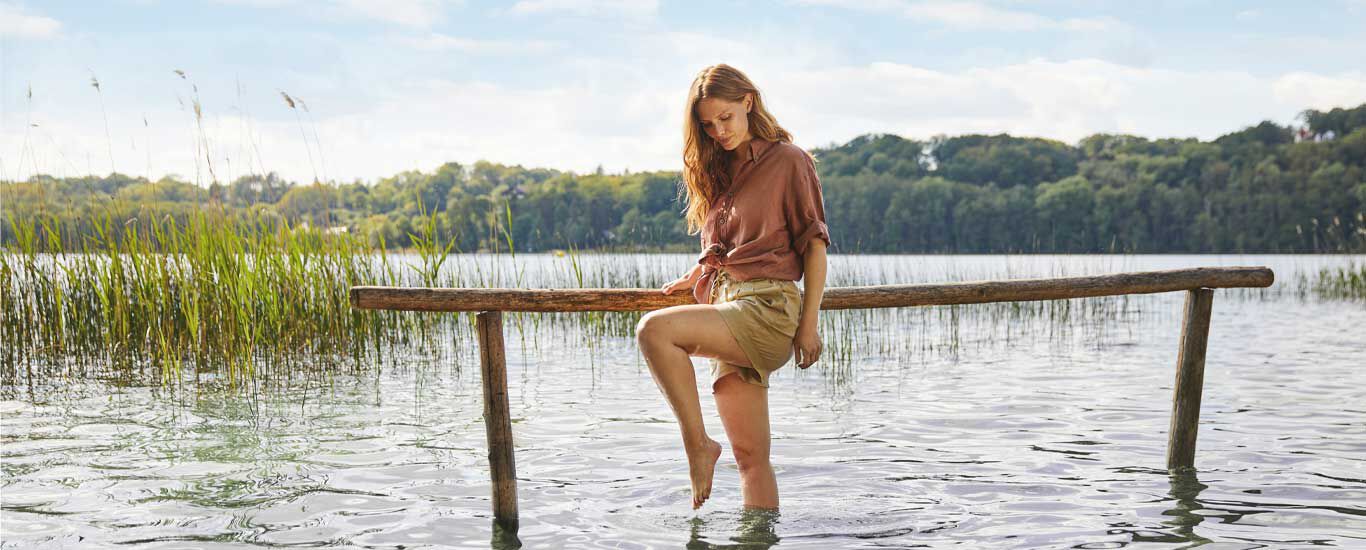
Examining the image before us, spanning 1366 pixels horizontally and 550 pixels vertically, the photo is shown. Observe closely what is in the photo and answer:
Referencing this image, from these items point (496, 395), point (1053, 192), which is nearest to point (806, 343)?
point (496, 395)

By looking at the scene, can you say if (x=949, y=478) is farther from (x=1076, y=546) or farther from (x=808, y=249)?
(x=808, y=249)

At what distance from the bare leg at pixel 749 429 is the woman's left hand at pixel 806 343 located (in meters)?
0.18

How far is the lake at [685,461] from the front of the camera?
12.8 feet

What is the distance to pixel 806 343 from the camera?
10.6ft

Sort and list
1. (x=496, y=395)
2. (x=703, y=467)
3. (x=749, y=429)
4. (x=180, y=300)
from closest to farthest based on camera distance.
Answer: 1. (x=703, y=467)
2. (x=749, y=429)
3. (x=496, y=395)
4. (x=180, y=300)

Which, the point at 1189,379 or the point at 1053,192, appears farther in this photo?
the point at 1053,192

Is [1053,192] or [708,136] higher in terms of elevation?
[1053,192]

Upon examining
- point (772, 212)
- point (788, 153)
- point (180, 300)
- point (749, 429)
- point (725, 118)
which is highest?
point (725, 118)

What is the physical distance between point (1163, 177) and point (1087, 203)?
603 centimetres

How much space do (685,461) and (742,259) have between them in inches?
83.0

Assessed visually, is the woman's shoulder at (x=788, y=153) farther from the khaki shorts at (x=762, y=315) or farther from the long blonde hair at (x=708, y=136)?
the khaki shorts at (x=762, y=315)

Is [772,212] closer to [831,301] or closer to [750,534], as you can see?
[831,301]

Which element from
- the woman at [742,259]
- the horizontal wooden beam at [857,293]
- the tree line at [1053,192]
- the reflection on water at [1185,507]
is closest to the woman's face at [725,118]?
the woman at [742,259]

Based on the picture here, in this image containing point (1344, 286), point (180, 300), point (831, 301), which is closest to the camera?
point (831, 301)
